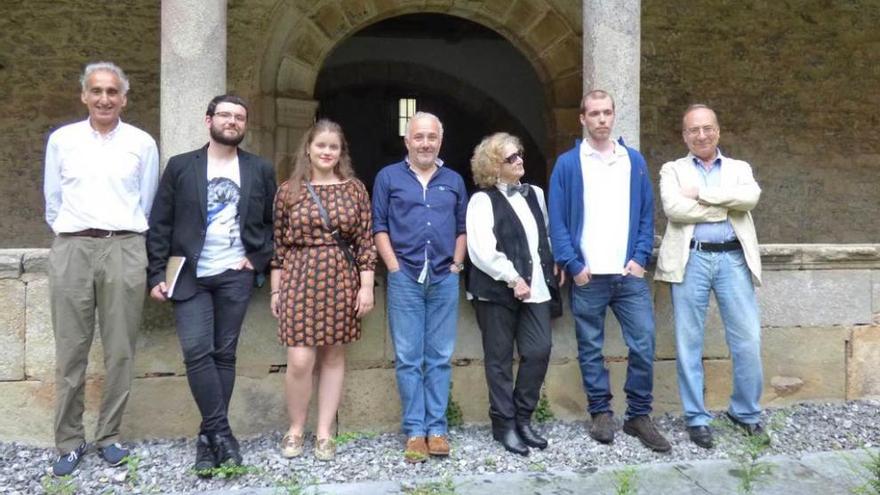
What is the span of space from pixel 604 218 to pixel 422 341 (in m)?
0.98

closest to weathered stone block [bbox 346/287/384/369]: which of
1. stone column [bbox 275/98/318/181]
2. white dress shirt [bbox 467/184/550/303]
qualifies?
white dress shirt [bbox 467/184/550/303]

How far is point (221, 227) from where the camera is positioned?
10.9 feet

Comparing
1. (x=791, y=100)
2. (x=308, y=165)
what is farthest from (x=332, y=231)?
(x=791, y=100)

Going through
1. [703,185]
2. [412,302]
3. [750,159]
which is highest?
[750,159]

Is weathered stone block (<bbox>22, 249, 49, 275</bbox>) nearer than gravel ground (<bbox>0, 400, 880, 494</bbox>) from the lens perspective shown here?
No

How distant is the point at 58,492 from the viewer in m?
3.11

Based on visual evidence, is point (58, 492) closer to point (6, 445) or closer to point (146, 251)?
point (6, 445)

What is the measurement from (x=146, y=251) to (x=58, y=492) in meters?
0.99

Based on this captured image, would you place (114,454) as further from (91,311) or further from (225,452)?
(91,311)

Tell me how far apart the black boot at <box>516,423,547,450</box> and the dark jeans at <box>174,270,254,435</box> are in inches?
50.2

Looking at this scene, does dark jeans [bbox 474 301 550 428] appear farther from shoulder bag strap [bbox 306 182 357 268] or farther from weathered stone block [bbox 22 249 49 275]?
weathered stone block [bbox 22 249 49 275]

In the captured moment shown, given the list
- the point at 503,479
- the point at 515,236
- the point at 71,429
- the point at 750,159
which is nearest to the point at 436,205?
the point at 515,236

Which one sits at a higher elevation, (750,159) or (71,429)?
(750,159)

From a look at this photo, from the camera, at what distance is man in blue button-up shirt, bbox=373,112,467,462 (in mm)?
3465
